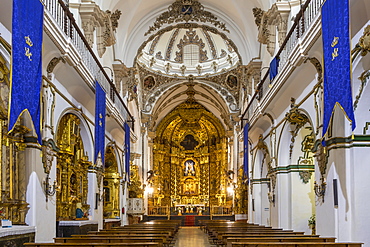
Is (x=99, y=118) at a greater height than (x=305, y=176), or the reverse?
(x=99, y=118)

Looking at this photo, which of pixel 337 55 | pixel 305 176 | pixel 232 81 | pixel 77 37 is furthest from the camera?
pixel 232 81

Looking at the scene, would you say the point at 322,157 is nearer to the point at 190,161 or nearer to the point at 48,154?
the point at 48,154

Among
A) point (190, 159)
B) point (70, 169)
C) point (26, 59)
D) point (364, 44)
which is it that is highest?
point (364, 44)

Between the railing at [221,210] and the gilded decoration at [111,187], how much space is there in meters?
13.0

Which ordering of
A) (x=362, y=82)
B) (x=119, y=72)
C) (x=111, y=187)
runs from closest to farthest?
(x=362, y=82)
(x=111, y=187)
(x=119, y=72)

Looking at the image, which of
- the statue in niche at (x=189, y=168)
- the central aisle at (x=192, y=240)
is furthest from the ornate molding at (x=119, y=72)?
the statue in niche at (x=189, y=168)

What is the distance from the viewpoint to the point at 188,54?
33.2m

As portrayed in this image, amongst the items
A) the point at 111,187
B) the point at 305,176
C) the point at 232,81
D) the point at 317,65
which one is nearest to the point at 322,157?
the point at 317,65

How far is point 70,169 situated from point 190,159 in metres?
26.1

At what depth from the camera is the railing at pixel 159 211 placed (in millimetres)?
35812

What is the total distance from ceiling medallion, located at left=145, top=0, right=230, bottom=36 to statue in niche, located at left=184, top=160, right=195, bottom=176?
17941mm

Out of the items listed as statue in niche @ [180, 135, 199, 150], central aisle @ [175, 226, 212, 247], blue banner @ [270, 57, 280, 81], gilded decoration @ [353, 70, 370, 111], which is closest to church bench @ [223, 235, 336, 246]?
gilded decoration @ [353, 70, 370, 111]

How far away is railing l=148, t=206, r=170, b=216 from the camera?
35812 millimetres

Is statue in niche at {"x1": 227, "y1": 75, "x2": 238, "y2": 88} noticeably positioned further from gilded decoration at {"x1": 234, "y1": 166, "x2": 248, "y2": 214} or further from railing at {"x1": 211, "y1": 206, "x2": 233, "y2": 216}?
railing at {"x1": 211, "y1": 206, "x2": 233, "y2": 216}
